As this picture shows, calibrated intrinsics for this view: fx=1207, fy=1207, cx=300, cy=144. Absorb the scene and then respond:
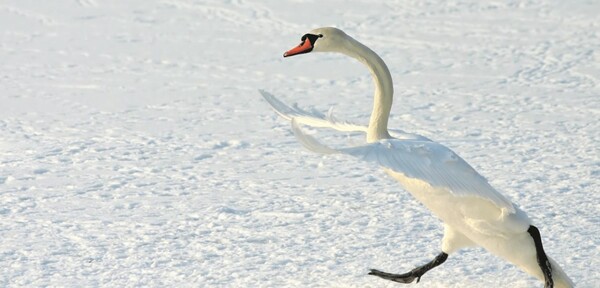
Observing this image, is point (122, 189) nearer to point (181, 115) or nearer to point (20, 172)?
point (20, 172)

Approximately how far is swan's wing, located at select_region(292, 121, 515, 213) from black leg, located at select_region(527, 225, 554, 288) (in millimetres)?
180

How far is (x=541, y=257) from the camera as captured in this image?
155 inches

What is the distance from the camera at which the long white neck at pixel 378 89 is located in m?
4.00

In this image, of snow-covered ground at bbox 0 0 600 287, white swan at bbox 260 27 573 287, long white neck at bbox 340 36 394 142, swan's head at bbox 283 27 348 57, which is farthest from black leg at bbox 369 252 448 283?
swan's head at bbox 283 27 348 57

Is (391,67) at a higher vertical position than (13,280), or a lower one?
higher

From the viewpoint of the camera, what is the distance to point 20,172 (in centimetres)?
576

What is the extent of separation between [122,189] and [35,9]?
4.08m

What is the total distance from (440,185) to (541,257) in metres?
0.56

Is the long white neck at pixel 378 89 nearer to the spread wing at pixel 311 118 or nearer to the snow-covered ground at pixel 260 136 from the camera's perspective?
the spread wing at pixel 311 118

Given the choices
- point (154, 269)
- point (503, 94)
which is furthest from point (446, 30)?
point (154, 269)

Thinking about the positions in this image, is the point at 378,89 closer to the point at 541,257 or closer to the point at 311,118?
the point at 311,118

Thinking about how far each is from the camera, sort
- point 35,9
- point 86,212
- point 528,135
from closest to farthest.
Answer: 1. point 86,212
2. point 528,135
3. point 35,9

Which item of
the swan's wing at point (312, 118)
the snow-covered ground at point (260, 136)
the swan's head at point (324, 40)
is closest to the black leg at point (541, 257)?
the snow-covered ground at point (260, 136)

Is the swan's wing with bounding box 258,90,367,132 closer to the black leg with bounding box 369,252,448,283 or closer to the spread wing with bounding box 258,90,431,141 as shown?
the spread wing with bounding box 258,90,431,141
